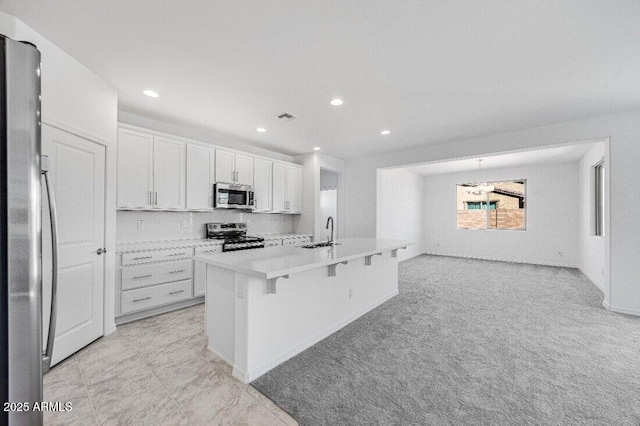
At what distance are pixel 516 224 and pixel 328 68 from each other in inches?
298

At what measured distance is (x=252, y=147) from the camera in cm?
523

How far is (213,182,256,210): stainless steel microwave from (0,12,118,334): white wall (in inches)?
57.5

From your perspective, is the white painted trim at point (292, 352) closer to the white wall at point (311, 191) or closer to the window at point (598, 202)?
the white wall at point (311, 191)

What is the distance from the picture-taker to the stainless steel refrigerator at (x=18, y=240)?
2.60ft

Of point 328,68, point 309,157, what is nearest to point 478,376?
point 328,68

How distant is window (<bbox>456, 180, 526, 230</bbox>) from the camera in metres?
7.51

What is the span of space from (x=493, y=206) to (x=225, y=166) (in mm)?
7477

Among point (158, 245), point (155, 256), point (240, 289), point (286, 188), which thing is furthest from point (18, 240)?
point (286, 188)

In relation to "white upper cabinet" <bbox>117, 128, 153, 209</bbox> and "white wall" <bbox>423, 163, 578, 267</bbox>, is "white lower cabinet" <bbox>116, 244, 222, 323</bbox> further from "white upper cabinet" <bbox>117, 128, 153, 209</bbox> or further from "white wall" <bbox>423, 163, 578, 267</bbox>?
"white wall" <bbox>423, 163, 578, 267</bbox>

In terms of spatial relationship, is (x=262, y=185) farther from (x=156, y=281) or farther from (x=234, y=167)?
(x=156, y=281)

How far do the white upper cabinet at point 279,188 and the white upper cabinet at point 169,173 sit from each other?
177 cm

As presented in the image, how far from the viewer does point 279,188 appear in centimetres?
539

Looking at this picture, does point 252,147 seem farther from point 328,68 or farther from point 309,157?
point 328,68

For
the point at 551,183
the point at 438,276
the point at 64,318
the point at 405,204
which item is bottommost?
the point at 438,276
